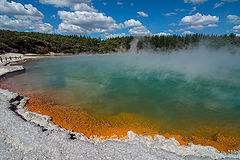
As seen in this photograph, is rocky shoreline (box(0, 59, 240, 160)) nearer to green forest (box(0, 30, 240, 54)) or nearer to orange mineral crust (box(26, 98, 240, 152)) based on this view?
orange mineral crust (box(26, 98, 240, 152))

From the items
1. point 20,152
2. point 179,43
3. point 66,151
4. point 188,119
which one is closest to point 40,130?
point 20,152

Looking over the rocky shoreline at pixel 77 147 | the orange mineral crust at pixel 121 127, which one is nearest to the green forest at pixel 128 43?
the orange mineral crust at pixel 121 127

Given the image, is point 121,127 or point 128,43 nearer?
point 121,127

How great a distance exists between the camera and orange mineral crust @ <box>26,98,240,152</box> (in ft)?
21.6

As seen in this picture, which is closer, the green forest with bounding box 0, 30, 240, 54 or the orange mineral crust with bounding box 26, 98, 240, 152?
the orange mineral crust with bounding box 26, 98, 240, 152

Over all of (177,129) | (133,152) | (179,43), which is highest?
(179,43)

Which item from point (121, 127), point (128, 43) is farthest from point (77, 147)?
point (128, 43)

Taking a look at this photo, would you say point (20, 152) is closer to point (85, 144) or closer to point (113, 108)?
point (85, 144)

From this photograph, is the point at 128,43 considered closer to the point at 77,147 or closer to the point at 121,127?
the point at 121,127

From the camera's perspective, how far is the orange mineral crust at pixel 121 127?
659 centimetres

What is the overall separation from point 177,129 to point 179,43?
96560mm

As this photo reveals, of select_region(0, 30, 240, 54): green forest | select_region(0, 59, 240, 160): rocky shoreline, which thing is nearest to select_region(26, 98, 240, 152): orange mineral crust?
select_region(0, 59, 240, 160): rocky shoreline

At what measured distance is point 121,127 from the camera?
7543 millimetres

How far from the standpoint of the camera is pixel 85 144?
527 cm
